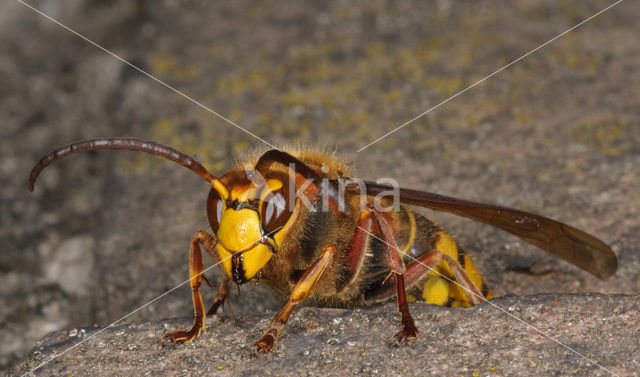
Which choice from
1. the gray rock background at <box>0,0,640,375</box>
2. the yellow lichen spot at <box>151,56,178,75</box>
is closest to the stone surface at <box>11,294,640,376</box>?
the gray rock background at <box>0,0,640,375</box>

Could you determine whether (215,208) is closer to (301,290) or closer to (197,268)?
(197,268)

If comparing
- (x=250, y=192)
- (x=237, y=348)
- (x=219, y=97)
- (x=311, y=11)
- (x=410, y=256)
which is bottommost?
(x=237, y=348)

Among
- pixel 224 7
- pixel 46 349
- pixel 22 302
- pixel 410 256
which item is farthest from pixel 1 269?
pixel 224 7

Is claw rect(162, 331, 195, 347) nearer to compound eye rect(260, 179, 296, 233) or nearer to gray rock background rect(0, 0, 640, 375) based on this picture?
gray rock background rect(0, 0, 640, 375)

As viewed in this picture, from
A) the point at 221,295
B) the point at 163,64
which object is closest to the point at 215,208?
the point at 221,295

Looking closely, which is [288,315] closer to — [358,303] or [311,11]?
[358,303]
